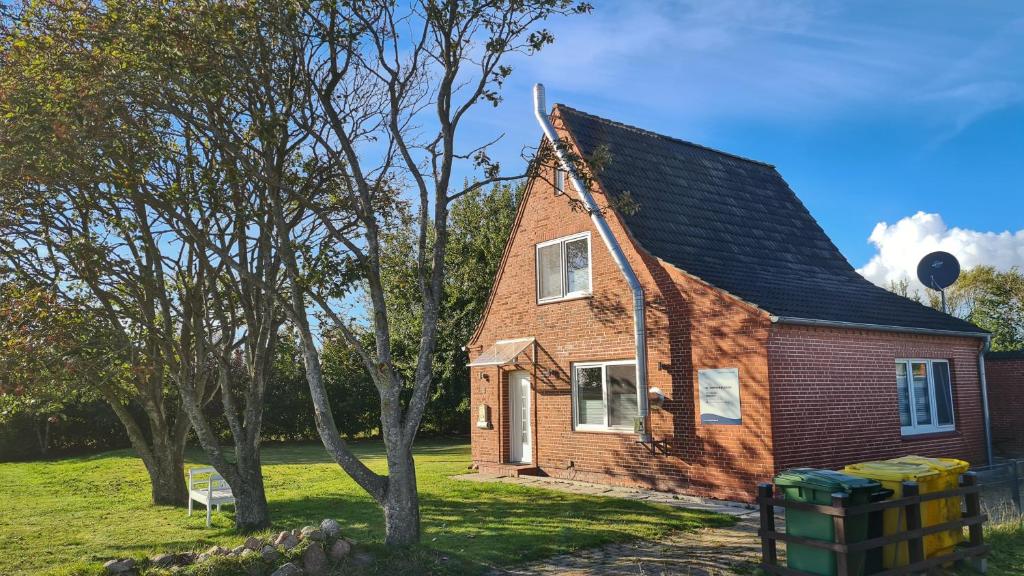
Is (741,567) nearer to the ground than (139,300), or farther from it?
nearer to the ground

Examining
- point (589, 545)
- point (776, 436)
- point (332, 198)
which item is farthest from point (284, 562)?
point (776, 436)

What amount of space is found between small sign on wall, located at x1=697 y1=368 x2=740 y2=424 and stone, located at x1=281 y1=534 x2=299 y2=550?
792 centimetres

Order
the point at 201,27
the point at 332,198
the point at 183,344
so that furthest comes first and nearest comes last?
1. the point at 183,344
2. the point at 332,198
3. the point at 201,27

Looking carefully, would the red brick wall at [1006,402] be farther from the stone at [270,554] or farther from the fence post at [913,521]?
the stone at [270,554]

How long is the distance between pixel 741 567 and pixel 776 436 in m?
4.62

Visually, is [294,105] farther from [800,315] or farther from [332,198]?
[800,315]

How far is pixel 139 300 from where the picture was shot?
40.5ft

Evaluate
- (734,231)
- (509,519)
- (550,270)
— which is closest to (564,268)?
(550,270)

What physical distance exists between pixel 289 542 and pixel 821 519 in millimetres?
5688

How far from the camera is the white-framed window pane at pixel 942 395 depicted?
16656 millimetres

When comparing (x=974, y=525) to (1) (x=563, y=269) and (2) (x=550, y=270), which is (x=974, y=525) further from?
(2) (x=550, y=270)

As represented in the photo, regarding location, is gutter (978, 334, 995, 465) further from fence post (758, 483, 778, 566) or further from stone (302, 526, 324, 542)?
stone (302, 526, 324, 542)

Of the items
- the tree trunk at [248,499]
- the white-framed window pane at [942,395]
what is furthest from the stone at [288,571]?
the white-framed window pane at [942,395]

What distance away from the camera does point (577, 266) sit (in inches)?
667
